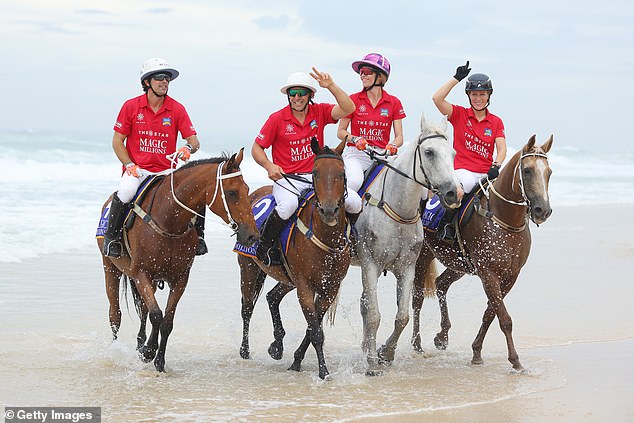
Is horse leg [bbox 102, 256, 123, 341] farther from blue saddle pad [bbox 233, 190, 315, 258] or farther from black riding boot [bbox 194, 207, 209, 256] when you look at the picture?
blue saddle pad [bbox 233, 190, 315, 258]

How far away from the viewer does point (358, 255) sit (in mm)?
Answer: 7809

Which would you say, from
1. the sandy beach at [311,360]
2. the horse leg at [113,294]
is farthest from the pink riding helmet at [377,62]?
the horse leg at [113,294]

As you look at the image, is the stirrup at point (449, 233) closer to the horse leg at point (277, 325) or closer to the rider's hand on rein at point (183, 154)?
the horse leg at point (277, 325)

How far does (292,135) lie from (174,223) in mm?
1249

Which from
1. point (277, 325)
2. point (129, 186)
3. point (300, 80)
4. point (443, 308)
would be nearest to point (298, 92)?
point (300, 80)

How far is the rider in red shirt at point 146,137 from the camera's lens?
761 cm

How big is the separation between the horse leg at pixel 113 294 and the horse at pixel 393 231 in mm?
2292

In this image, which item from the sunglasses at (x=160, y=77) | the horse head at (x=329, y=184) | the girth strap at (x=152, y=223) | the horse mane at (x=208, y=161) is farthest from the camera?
the sunglasses at (x=160, y=77)

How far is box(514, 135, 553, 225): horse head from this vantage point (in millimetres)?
7289

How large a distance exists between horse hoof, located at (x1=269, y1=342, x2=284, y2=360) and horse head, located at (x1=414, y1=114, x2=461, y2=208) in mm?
2090

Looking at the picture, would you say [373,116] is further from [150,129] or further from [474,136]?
[150,129]

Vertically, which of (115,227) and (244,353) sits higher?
(115,227)

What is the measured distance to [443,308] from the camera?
9.03m

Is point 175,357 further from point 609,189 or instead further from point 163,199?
point 609,189
